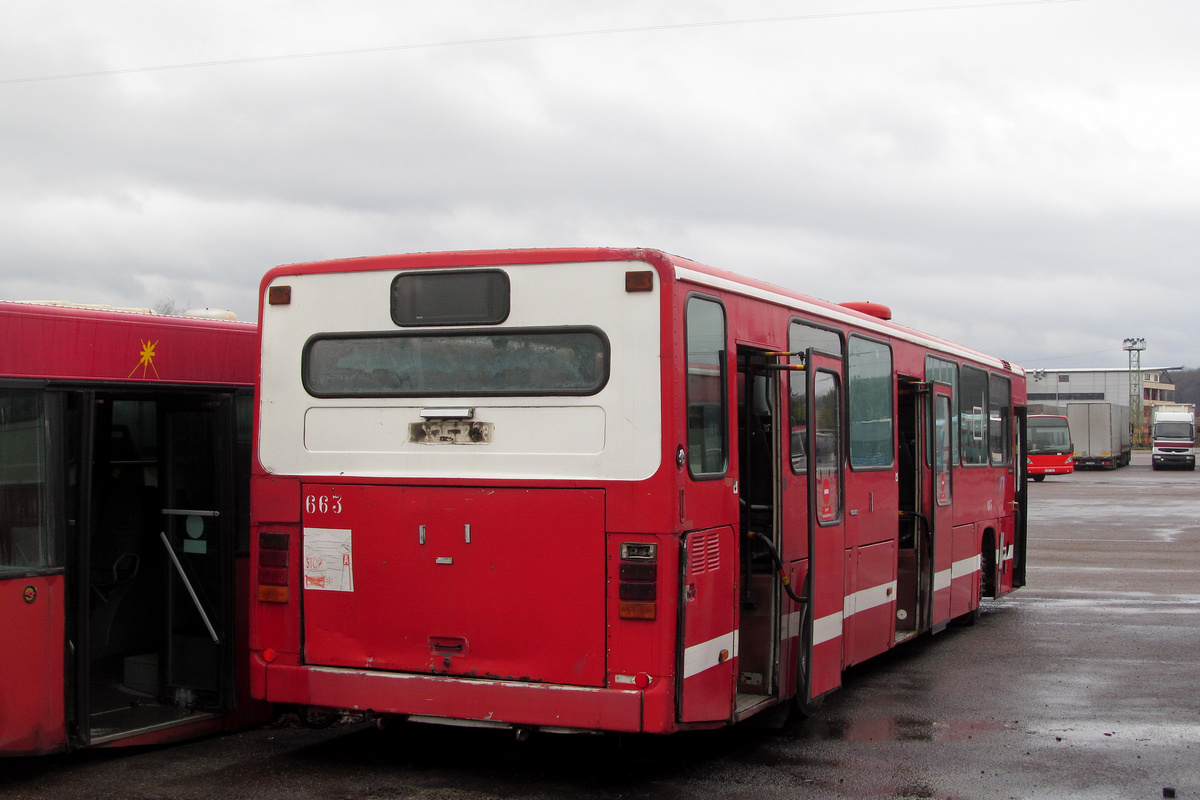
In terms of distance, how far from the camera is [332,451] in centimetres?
661

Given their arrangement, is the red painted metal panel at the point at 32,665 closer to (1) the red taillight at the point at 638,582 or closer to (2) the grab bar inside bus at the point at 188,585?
(2) the grab bar inside bus at the point at 188,585

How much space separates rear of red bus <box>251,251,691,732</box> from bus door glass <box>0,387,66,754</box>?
1051 millimetres

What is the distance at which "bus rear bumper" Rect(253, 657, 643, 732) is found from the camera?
235 inches

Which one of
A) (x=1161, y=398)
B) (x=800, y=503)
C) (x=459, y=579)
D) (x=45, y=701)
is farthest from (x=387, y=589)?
(x=1161, y=398)

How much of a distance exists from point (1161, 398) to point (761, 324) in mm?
181733

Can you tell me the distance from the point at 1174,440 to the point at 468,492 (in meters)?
57.1

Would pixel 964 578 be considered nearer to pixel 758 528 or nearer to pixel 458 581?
pixel 758 528

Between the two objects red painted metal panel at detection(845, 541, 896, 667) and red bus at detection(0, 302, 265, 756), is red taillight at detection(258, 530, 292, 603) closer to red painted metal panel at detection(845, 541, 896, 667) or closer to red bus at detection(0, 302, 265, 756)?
red bus at detection(0, 302, 265, 756)

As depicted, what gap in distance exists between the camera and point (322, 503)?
6578 mm

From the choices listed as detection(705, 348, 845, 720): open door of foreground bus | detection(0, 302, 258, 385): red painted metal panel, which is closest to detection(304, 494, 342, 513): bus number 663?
detection(0, 302, 258, 385): red painted metal panel

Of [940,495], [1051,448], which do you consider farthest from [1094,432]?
[940,495]

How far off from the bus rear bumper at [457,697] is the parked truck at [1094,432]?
Result: 54124 millimetres

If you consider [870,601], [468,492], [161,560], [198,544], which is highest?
[468,492]

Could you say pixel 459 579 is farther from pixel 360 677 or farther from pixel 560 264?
pixel 560 264
